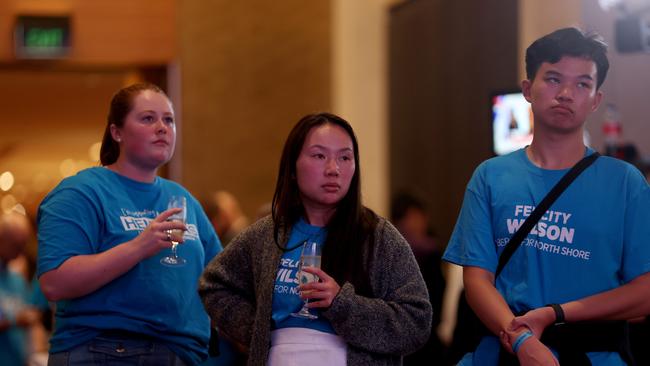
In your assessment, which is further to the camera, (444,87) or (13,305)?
(444,87)

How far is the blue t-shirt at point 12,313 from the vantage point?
5.93 meters

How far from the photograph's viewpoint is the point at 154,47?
9.68 m

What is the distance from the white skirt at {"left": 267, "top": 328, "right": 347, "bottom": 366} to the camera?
2.81 metres

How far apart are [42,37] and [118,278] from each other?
262 inches

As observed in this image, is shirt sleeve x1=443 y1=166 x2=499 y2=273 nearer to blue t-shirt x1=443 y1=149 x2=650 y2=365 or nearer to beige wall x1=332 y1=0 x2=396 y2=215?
blue t-shirt x1=443 y1=149 x2=650 y2=365

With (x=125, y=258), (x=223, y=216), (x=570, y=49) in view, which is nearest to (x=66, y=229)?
(x=125, y=258)

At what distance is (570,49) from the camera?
9.03 ft

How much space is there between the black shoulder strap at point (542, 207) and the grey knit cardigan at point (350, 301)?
27 cm

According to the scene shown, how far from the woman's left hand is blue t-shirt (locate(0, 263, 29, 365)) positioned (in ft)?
12.1

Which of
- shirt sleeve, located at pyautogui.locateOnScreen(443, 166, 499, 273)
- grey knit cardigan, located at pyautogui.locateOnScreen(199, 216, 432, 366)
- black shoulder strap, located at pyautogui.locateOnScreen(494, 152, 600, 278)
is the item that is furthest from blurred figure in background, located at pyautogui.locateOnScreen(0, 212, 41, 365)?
black shoulder strap, located at pyautogui.locateOnScreen(494, 152, 600, 278)

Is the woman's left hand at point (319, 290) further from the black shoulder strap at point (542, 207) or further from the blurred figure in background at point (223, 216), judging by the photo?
the blurred figure in background at point (223, 216)

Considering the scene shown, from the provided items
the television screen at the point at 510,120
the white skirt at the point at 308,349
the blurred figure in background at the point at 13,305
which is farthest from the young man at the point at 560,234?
the blurred figure in background at the point at 13,305

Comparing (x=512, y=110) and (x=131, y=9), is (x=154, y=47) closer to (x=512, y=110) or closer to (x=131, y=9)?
(x=131, y=9)

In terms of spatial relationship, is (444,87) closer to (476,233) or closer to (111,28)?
(111,28)
